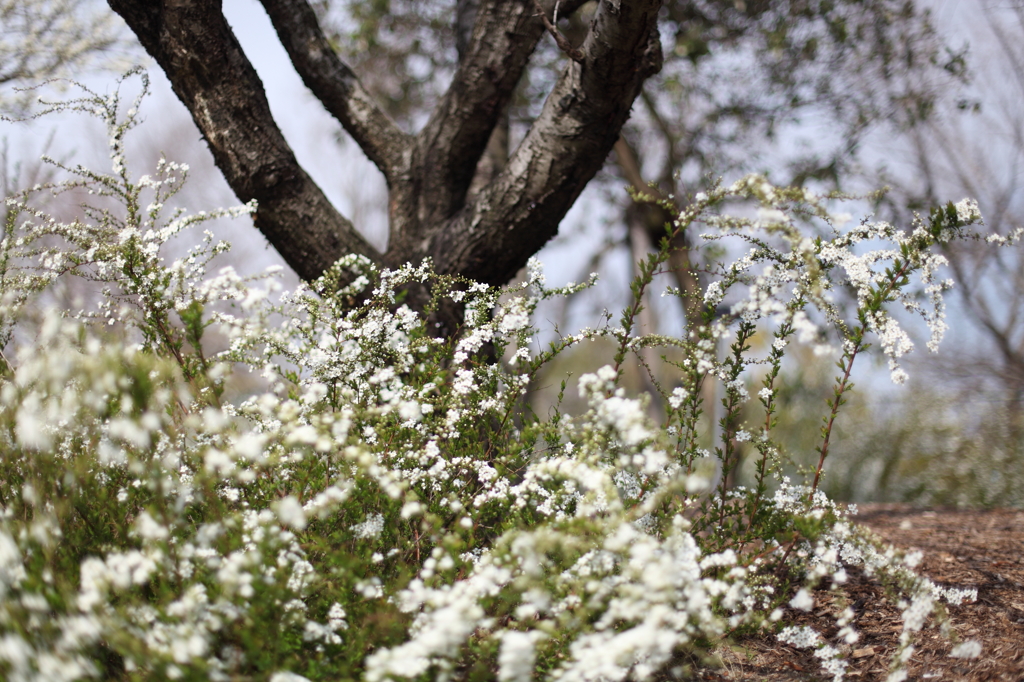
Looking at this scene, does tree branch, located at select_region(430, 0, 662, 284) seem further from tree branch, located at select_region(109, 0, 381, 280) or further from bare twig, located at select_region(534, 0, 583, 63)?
tree branch, located at select_region(109, 0, 381, 280)

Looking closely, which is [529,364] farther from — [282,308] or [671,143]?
[671,143]

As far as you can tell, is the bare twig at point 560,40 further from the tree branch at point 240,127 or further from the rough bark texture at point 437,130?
the tree branch at point 240,127

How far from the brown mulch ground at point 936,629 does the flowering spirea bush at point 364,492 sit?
0.60 feet

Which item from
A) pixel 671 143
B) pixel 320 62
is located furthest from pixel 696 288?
pixel 671 143

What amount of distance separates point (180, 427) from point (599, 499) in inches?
53.3

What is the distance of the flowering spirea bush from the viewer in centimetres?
151

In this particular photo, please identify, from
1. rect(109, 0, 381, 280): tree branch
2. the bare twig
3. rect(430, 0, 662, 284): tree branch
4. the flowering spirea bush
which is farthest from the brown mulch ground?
rect(109, 0, 381, 280): tree branch

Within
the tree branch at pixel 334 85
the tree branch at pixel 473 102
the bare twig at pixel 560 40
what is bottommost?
the bare twig at pixel 560 40

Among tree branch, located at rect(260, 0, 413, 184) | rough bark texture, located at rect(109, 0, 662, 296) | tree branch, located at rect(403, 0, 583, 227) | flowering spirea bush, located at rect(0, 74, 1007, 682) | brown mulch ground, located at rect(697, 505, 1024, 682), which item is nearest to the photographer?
flowering spirea bush, located at rect(0, 74, 1007, 682)

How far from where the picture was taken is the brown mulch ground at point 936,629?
7.27 ft

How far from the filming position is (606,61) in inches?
111

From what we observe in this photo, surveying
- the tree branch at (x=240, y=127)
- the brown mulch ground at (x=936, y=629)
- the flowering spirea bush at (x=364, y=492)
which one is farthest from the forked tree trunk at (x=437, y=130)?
the brown mulch ground at (x=936, y=629)

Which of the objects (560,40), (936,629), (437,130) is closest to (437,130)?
(437,130)

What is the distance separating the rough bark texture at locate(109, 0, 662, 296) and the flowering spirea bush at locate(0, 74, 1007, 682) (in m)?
0.64
